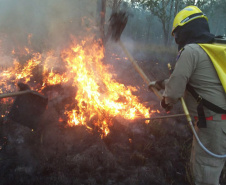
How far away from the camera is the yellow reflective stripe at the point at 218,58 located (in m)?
2.26

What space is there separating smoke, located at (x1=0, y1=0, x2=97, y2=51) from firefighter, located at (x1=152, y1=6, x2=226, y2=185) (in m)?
4.74

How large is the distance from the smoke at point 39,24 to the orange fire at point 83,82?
1.00m

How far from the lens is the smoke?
6613 millimetres

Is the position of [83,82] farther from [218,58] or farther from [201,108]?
[218,58]

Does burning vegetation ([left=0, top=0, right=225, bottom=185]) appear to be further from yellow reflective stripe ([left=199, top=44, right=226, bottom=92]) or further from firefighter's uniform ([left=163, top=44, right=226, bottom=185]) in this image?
yellow reflective stripe ([left=199, top=44, right=226, bottom=92])

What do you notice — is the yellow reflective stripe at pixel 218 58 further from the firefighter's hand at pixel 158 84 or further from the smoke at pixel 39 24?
the smoke at pixel 39 24

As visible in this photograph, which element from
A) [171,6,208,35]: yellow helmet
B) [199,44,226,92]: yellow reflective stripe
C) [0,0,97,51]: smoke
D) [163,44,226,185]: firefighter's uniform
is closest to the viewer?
[199,44,226,92]: yellow reflective stripe

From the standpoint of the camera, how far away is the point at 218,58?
7.54 ft

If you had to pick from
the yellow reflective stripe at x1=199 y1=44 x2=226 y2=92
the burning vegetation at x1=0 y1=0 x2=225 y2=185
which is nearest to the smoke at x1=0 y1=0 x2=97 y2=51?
the burning vegetation at x1=0 y1=0 x2=225 y2=185

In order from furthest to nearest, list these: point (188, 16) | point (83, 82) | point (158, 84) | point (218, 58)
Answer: point (83, 82) < point (158, 84) < point (188, 16) < point (218, 58)

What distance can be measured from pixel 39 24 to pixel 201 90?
6850 millimetres

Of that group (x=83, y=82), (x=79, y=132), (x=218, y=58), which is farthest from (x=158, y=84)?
(x=83, y=82)

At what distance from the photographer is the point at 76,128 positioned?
4281mm

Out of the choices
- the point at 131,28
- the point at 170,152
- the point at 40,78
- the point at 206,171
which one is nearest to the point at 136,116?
the point at 170,152
